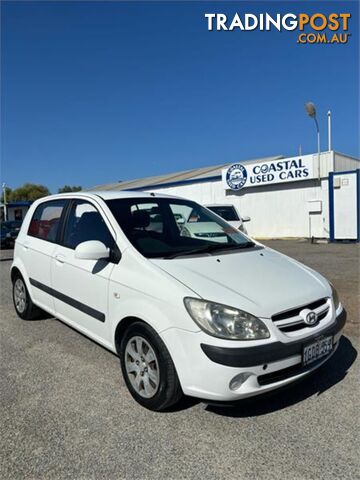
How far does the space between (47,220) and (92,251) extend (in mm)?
1805

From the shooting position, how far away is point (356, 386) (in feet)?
11.2

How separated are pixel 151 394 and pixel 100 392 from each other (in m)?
0.59

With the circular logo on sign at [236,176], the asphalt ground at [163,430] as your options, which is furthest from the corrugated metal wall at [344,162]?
the asphalt ground at [163,430]

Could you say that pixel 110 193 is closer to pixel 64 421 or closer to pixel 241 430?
pixel 64 421

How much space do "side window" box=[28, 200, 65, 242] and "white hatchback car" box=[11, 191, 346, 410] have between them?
19 cm

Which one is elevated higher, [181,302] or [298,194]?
[298,194]

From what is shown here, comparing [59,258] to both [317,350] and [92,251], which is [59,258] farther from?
Result: [317,350]

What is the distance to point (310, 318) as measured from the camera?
9.70ft

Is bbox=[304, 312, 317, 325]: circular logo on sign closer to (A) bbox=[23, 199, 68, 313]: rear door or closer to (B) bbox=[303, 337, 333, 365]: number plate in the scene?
(B) bbox=[303, 337, 333, 365]: number plate

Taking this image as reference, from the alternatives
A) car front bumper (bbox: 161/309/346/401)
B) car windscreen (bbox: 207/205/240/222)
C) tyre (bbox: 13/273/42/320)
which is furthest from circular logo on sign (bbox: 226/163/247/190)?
car front bumper (bbox: 161/309/346/401)

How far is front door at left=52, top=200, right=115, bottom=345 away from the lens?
11.7 ft

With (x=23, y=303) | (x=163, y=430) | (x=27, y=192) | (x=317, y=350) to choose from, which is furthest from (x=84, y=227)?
(x=27, y=192)

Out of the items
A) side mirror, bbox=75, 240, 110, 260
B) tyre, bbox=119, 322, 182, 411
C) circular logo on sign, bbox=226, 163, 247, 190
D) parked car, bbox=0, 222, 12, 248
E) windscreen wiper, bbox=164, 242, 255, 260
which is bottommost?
parked car, bbox=0, 222, 12, 248

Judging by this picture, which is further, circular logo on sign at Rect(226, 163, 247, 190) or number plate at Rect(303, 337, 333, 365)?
circular logo on sign at Rect(226, 163, 247, 190)
